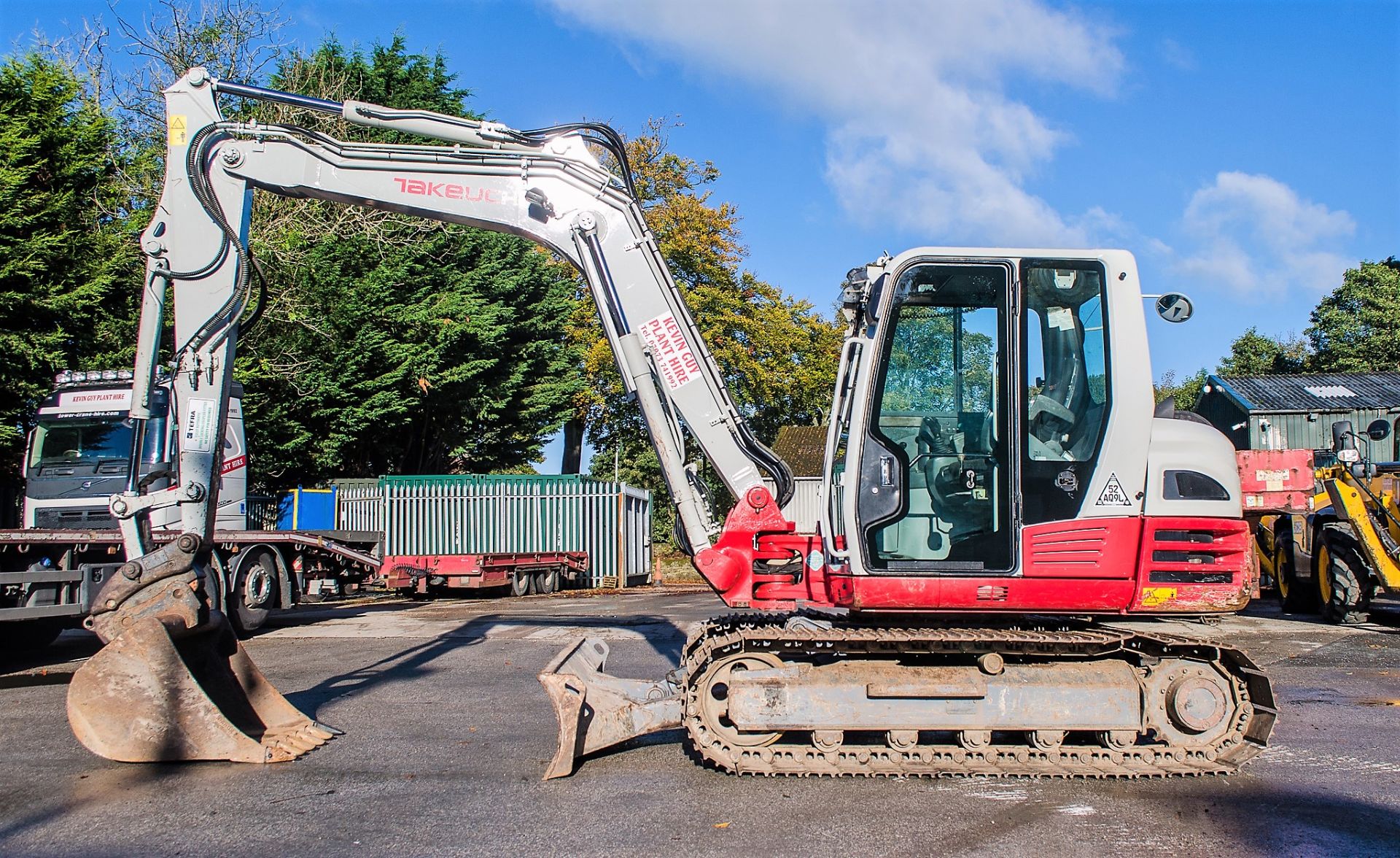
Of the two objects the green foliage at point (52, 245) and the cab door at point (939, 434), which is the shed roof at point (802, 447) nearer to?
the green foliage at point (52, 245)

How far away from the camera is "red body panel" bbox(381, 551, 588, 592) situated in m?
17.8

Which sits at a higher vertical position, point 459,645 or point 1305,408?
point 1305,408

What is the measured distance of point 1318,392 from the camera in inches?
1189

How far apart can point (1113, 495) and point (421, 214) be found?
4.77 meters

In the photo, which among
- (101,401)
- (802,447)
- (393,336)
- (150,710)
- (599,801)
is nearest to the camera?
(599,801)

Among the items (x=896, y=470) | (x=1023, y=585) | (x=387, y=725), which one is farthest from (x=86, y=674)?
(x=1023, y=585)

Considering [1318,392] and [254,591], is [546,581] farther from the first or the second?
[1318,392]

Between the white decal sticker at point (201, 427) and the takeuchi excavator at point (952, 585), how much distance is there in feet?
0.96

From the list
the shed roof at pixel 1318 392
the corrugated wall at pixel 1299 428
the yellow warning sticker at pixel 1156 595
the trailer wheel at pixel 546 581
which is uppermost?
the shed roof at pixel 1318 392

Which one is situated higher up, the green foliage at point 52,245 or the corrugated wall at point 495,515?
the green foliage at point 52,245

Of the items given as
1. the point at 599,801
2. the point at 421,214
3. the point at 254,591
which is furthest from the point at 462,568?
the point at 599,801

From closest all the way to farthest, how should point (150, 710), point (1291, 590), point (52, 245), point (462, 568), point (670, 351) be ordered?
1. point (150, 710)
2. point (670, 351)
3. point (1291, 590)
4. point (52, 245)
5. point (462, 568)

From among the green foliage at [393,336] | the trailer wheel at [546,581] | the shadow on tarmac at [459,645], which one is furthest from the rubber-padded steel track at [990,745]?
the green foliage at [393,336]

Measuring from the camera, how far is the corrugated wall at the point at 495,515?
2292 cm
